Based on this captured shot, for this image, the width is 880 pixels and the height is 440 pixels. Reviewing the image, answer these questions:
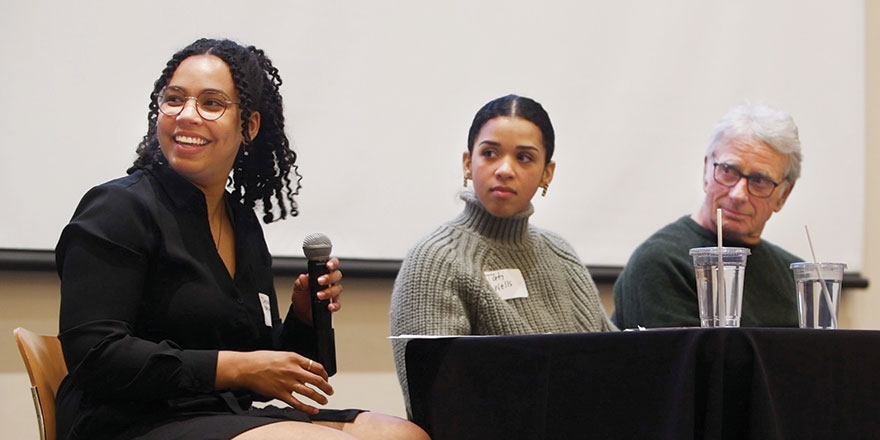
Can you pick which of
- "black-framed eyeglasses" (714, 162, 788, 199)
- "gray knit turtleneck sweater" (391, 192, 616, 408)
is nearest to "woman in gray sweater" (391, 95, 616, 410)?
"gray knit turtleneck sweater" (391, 192, 616, 408)

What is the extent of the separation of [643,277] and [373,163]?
94 centimetres

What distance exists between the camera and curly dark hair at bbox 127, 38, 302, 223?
1820mm

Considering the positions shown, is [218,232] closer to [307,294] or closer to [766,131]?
[307,294]

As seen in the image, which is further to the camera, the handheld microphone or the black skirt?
the handheld microphone

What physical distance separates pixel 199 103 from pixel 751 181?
1519 mm

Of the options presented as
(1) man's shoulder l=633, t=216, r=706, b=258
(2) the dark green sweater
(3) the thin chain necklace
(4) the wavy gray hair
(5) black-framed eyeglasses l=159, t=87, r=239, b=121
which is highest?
(5) black-framed eyeglasses l=159, t=87, r=239, b=121

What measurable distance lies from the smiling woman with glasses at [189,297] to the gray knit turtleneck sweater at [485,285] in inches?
10.7

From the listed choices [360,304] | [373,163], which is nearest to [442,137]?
[373,163]

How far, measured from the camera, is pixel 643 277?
2.43 meters

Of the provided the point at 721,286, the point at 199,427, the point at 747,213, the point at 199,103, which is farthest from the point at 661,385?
the point at 747,213

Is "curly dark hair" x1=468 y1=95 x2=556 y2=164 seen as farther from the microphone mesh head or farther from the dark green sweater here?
the microphone mesh head

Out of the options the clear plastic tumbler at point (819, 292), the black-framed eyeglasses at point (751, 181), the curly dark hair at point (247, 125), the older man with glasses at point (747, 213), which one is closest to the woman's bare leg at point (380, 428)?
the curly dark hair at point (247, 125)

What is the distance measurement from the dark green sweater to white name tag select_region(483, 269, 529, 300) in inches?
14.0

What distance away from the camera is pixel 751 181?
2574 mm
